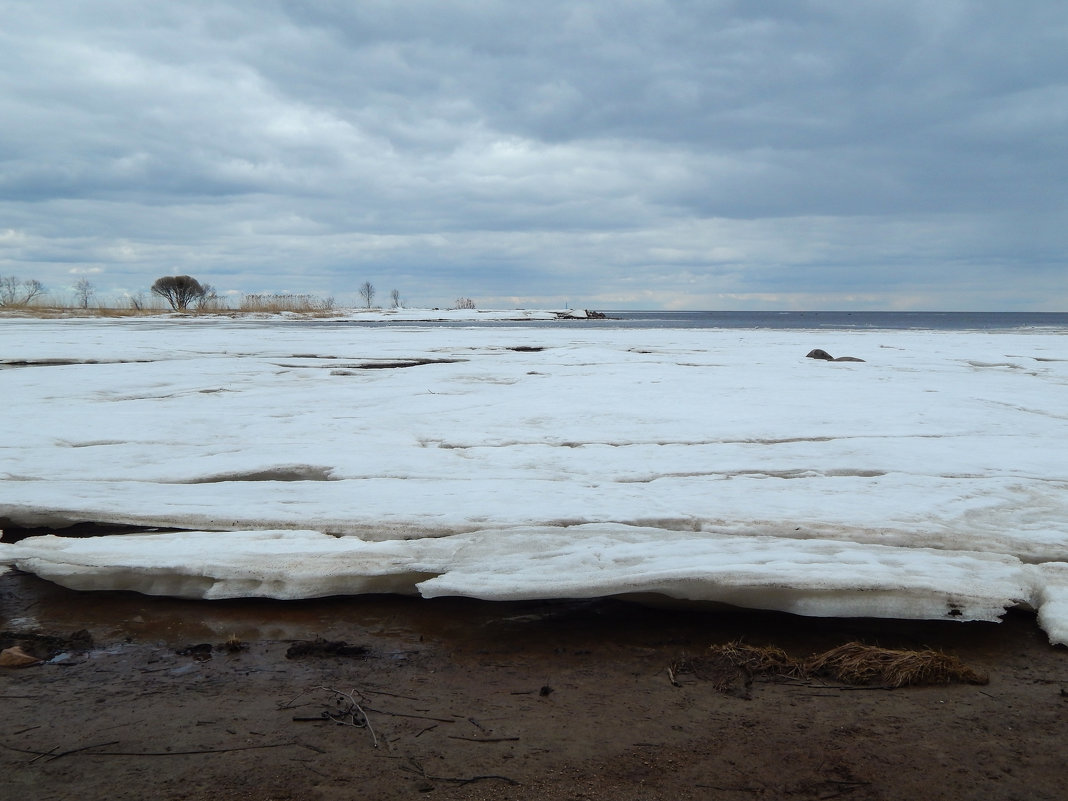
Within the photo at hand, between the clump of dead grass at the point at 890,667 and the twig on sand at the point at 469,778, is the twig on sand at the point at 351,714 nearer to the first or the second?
the twig on sand at the point at 469,778

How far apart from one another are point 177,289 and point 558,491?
7006 centimetres

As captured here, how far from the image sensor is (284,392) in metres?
8.73

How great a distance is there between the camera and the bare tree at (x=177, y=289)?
65.0 meters

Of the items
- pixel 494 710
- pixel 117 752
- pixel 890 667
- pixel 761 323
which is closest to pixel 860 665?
pixel 890 667

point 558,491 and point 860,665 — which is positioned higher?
point 558,491

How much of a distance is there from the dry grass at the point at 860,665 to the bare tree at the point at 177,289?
70.0 m

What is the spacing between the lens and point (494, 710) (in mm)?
2402

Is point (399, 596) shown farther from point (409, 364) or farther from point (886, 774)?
point (409, 364)

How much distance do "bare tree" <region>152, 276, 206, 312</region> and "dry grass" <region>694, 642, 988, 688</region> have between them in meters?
70.0

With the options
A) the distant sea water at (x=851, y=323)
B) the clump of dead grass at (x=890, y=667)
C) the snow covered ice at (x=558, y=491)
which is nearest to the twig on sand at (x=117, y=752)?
the snow covered ice at (x=558, y=491)

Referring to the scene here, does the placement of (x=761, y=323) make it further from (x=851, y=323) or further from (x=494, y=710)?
(x=494, y=710)

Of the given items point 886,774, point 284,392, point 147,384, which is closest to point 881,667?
point 886,774

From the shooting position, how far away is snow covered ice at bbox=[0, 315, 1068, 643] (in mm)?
3215

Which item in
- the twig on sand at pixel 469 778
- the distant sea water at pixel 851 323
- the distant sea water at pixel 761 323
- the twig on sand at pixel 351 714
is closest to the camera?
the twig on sand at pixel 469 778
